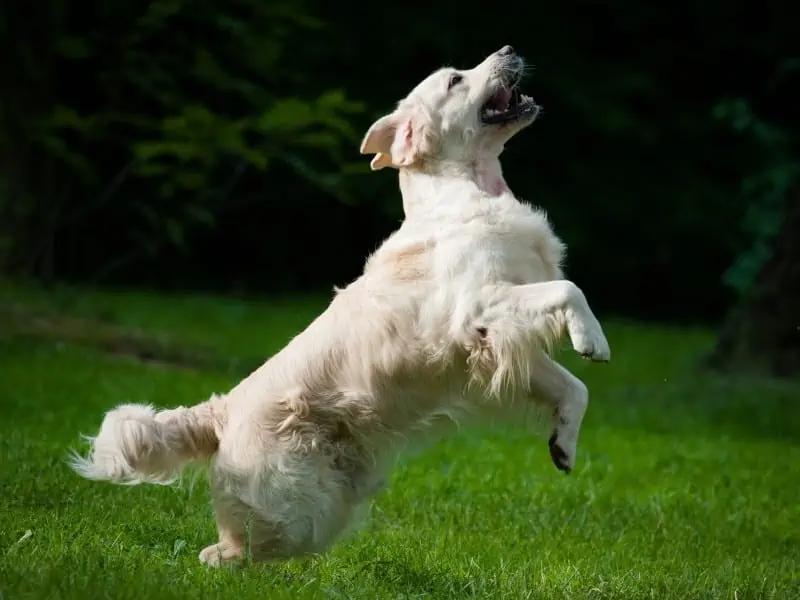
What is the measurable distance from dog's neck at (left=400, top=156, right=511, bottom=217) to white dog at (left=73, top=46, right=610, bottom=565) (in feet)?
0.75

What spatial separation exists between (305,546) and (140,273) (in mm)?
16320

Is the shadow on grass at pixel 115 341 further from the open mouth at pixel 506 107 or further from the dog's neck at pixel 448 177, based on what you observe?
the open mouth at pixel 506 107

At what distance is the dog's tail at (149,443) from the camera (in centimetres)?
483

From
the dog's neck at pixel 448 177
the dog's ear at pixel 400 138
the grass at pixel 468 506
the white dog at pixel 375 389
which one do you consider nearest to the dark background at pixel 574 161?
the grass at pixel 468 506

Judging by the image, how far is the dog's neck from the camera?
5.45 m

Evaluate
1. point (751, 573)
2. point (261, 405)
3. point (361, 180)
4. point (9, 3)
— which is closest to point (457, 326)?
point (261, 405)

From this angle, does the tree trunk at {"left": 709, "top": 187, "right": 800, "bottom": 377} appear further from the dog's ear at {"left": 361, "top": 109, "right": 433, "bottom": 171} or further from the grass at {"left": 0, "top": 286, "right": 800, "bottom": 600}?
the dog's ear at {"left": 361, "top": 109, "right": 433, "bottom": 171}

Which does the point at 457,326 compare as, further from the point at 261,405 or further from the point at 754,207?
the point at 754,207

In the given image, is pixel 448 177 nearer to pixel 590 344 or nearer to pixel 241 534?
pixel 590 344

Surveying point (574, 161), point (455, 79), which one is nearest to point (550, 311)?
point (455, 79)

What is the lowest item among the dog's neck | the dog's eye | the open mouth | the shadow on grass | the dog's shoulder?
the shadow on grass

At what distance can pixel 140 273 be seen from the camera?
20.6 metres

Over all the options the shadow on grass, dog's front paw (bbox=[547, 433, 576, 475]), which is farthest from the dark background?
dog's front paw (bbox=[547, 433, 576, 475])

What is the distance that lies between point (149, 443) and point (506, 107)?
7.11ft
